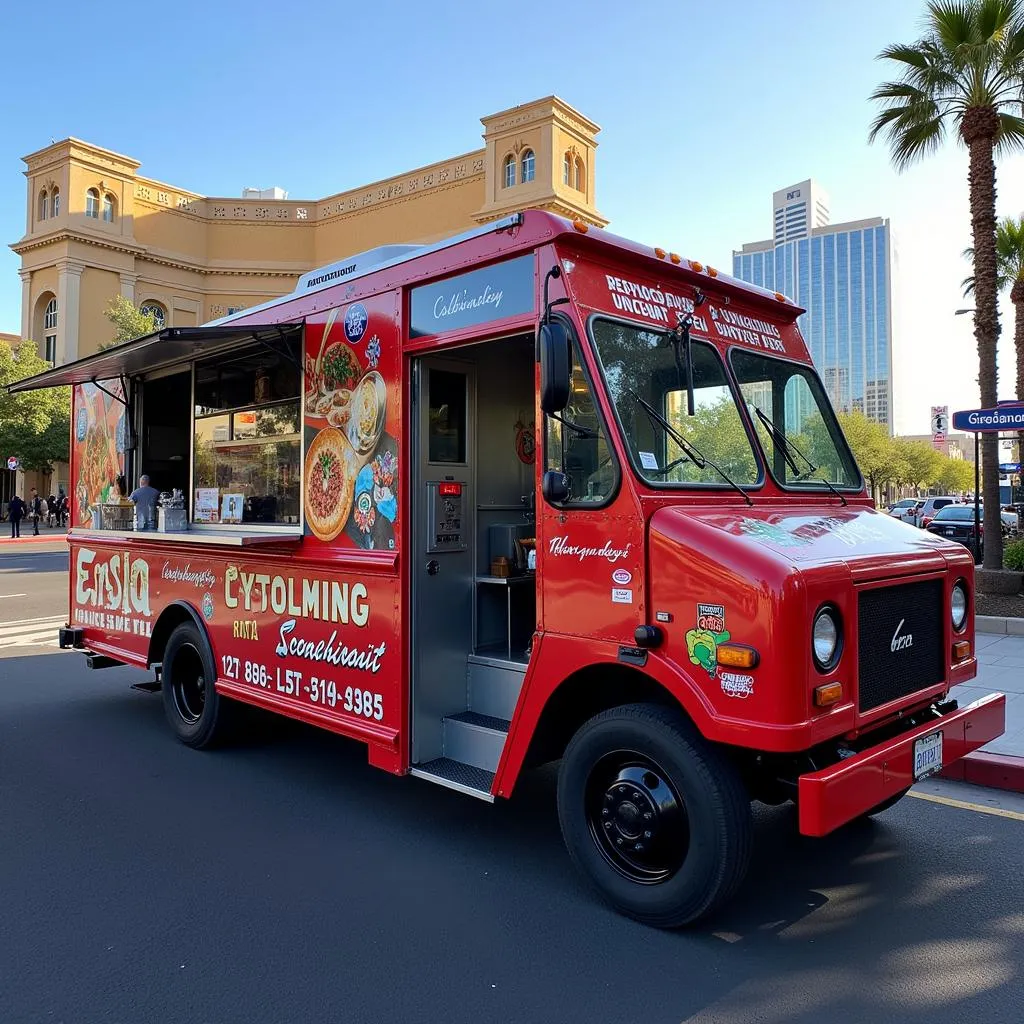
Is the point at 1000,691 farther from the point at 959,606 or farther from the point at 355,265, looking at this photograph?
the point at 355,265

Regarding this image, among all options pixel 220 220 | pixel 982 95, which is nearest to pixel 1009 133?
pixel 982 95

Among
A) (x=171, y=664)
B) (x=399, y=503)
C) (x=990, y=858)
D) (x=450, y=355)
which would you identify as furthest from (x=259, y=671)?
(x=990, y=858)

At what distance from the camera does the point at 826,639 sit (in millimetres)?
3217

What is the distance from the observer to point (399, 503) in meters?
4.58

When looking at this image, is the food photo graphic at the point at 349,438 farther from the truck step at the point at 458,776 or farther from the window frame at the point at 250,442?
the truck step at the point at 458,776

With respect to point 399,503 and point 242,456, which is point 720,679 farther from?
point 242,456

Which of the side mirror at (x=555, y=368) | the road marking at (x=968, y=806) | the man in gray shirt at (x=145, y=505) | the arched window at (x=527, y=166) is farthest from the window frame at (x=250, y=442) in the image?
the arched window at (x=527, y=166)

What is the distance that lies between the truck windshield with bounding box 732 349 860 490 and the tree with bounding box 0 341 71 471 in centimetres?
3709

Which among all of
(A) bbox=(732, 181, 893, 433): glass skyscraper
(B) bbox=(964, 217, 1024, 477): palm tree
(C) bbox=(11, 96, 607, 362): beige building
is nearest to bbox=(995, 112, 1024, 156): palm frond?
(B) bbox=(964, 217, 1024, 477): palm tree

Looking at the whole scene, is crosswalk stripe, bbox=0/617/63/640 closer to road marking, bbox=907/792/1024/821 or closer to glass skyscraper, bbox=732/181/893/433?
road marking, bbox=907/792/1024/821

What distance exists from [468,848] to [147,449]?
458 cm

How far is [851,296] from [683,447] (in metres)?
83.0

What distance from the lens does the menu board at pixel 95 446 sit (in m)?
7.30

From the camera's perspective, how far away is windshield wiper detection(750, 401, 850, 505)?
4.48 metres
